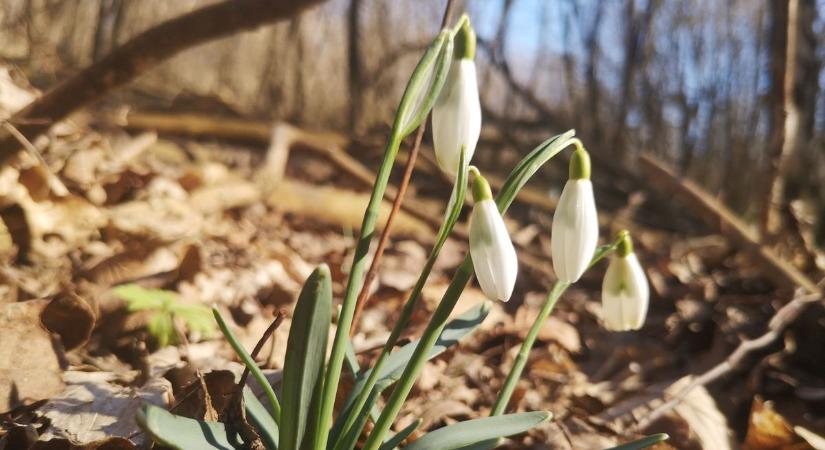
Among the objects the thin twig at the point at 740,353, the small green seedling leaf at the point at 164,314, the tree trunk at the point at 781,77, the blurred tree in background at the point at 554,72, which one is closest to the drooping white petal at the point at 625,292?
the thin twig at the point at 740,353

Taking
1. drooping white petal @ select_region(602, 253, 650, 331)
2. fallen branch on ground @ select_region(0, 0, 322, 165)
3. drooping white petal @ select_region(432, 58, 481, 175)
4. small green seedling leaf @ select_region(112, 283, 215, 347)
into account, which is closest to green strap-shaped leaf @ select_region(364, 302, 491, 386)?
drooping white petal @ select_region(602, 253, 650, 331)

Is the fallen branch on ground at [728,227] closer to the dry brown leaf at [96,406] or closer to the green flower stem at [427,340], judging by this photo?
the green flower stem at [427,340]

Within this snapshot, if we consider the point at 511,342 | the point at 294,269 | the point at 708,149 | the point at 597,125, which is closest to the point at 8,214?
the point at 294,269

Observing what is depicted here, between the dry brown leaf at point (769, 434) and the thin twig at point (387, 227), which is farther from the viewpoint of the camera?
the dry brown leaf at point (769, 434)

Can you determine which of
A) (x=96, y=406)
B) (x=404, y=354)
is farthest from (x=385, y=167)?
(x=96, y=406)

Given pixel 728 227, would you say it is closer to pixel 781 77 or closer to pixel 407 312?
pixel 781 77

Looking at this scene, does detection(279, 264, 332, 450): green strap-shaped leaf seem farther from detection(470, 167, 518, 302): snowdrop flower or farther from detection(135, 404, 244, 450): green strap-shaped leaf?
detection(470, 167, 518, 302): snowdrop flower
